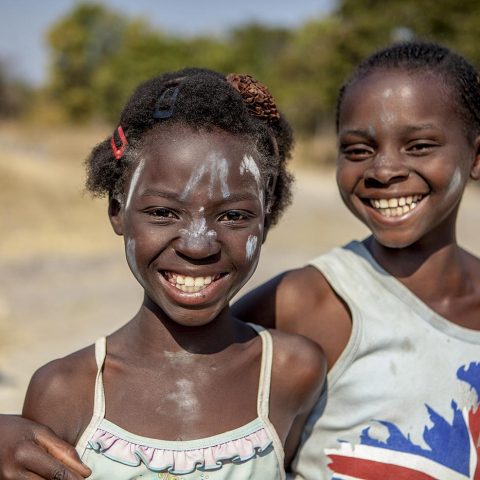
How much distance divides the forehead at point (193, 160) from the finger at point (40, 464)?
2.18ft

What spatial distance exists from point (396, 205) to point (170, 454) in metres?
0.94

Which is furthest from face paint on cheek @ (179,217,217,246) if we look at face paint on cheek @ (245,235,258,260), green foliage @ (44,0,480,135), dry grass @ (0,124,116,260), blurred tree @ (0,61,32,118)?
blurred tree @ (0,61,32,118)

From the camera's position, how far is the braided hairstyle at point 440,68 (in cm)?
213

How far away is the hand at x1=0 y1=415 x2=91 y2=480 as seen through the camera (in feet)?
5.34

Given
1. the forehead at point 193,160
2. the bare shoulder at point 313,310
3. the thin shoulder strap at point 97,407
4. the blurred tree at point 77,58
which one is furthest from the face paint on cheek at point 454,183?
the blurred tree at point 77,58

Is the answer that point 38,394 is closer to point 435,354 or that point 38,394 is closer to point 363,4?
point 435,354

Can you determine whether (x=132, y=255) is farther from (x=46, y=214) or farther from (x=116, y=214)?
(x=46, y=214)

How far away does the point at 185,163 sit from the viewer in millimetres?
1713

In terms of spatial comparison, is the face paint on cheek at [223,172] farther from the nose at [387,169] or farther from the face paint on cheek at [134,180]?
the nose at [387,169]

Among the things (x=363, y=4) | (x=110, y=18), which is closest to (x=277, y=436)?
(x=363, y=4)

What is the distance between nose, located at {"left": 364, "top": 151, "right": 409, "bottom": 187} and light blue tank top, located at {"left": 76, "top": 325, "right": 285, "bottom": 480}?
0.77 m

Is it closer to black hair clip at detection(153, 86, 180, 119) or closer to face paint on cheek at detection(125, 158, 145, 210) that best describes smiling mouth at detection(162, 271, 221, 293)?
face paint on cheek at detection(125, 158, 145, 210)

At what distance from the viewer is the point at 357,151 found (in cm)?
215

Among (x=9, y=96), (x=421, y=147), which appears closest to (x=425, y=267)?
(x=421, y=147)
